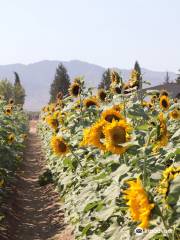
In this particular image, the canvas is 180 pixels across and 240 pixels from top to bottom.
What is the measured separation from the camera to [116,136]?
3.57 metres

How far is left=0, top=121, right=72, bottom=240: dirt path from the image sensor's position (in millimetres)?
8047

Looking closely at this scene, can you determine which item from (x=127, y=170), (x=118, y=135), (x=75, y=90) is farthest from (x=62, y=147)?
(x=127, y=170)

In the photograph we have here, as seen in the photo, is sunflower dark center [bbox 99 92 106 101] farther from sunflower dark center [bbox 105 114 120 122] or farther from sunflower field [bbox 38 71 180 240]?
sunflower dark center [bbox 105 114 120 122]

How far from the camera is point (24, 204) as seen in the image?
10.4 metres

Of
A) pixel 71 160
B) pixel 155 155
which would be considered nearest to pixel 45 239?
pixel 71 160

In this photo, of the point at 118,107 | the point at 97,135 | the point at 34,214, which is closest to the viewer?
the point at 97,135

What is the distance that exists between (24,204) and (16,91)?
160ft

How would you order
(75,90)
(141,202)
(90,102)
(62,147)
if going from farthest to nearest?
1. (75,90)
2. (90,102)
3. (62,147)
4. (141,202)

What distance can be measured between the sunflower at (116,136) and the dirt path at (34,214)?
3.74m

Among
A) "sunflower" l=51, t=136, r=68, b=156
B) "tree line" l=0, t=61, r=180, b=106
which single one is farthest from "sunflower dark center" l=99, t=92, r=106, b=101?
"tree line" l=0, t=61, r=180, b=106

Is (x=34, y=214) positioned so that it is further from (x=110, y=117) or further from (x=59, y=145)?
(x=110, y=117)

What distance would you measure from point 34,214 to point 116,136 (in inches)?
250

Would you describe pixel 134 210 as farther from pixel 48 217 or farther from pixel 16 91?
pixel 16 91

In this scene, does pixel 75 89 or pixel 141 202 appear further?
pixel 75 89
